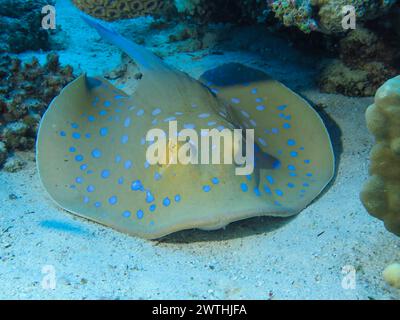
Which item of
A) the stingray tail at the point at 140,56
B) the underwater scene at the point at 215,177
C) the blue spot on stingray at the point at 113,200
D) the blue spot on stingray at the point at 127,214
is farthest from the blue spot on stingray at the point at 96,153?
the stingray tail at the point at 140,56

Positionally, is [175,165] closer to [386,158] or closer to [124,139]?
[124,139]

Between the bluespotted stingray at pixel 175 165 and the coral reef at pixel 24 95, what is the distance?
3.13 ft

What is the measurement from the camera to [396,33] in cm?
577

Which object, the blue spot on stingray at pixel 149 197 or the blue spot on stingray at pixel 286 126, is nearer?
the blue spot on stingray at pixel 149 197

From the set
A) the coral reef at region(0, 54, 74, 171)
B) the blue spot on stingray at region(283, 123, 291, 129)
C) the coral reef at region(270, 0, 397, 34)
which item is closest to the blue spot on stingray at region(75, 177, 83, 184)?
the coral reef at region(0, 54, 74, 171)

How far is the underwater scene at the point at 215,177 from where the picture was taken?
3.16 meters

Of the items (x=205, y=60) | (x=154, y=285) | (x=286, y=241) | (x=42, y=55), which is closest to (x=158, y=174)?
(x=154, y=285)

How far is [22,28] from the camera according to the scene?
8297mm

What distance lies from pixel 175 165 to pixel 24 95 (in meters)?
3.79

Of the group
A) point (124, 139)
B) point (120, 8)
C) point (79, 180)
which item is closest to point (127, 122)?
point (124, 139)

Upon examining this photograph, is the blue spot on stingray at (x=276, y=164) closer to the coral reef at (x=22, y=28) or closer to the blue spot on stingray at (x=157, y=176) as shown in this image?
the blue spot on stingray at (x=157, y=176)

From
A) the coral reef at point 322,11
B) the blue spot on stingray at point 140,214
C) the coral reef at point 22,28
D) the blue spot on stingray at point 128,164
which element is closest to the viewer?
the blue spot on stingray at point 140,214

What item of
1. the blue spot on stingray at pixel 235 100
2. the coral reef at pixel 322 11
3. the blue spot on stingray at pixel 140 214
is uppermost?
the coral reef at pixel 322 11
